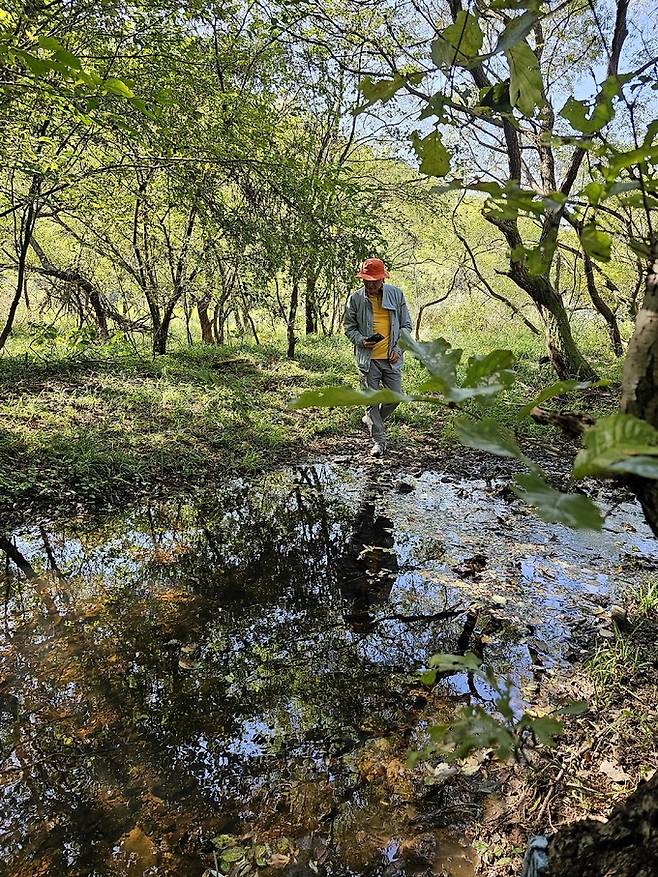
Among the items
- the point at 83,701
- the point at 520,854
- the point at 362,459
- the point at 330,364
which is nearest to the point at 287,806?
the point at 520,854

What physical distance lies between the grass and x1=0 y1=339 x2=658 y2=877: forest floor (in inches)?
1.1

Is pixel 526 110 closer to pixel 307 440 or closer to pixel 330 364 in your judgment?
pixel 307 440

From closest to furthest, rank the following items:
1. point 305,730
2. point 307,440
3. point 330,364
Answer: point 305,730 < point 307,440 < point 330,364

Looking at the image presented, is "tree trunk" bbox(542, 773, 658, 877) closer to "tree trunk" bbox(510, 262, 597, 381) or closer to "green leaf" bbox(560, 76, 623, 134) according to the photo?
"green leaf" bbox(560, 76, 623, 134)

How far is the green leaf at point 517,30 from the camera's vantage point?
76 centimetres

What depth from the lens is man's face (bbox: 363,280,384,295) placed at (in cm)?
564

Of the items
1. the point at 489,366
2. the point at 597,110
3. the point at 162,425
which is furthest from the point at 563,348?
the point at 489,366

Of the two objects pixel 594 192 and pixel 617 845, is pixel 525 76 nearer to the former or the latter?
pixel 594 192

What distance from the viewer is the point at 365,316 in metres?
5.99

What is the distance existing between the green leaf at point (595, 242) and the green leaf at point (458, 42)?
357 millimetres

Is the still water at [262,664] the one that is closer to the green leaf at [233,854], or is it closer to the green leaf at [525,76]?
the green leaf at [233,854]

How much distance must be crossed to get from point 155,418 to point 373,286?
337 cm

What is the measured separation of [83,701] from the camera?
2.70 metres

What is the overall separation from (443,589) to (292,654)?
1156 mm
